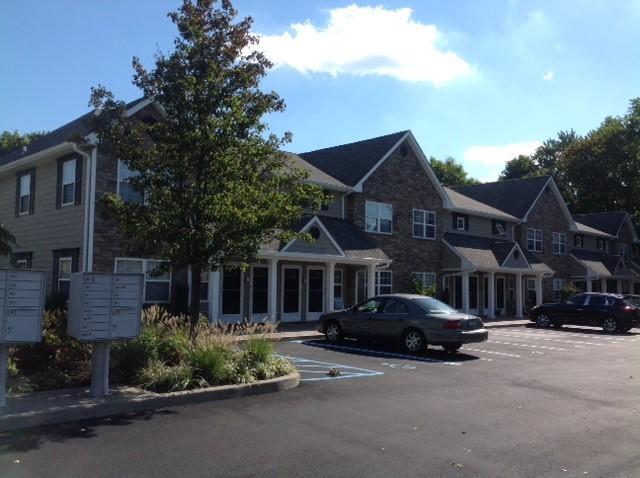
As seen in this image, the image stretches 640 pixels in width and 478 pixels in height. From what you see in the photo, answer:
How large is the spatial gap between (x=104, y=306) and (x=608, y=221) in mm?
49883

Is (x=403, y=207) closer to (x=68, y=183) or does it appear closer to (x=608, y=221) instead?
(x=68, y=183)

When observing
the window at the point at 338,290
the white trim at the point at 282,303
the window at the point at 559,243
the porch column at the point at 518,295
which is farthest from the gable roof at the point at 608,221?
the white trim at the point at 282,303

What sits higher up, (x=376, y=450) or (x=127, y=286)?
(x=127, y=286)

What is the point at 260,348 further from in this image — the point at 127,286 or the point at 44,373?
the point at 44,373

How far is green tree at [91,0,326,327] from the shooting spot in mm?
10258

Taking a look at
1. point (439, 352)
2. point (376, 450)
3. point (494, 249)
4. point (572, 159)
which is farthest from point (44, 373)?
point (572, 159)

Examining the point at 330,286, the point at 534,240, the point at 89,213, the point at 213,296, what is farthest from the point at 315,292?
the point at 534,240

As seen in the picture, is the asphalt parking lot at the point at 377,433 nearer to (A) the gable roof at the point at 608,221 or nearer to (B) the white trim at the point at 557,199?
(B) the white trim at the point at 557,199

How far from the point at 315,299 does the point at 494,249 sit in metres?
12.8

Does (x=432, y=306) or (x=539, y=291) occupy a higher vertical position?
(x=539, y=291)

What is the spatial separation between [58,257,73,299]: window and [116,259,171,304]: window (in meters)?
1.68

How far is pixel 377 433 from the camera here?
7.07m

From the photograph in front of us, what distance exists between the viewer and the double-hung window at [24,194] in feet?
69.6

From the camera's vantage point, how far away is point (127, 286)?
28.5ft
